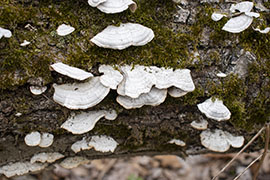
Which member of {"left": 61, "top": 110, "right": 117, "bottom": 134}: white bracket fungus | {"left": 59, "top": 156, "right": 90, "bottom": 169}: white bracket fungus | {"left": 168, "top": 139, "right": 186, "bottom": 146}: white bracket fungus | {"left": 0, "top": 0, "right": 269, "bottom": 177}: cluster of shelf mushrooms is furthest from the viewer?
{"left": 59, "top": 156, "right": 90, "bottom": 169}: white bracket fungus

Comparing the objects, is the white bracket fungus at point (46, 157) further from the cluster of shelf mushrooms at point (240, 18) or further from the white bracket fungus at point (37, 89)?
the cluster of shelf mushrooms at point (240, 18)

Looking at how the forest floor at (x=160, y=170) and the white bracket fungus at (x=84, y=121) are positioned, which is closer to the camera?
the white bracket fungus at (x=84, y=121)

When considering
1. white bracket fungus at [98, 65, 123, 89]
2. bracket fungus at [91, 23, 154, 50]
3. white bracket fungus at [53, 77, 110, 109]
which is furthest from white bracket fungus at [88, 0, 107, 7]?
white bracket fungus at [53, 77, 110, 109]

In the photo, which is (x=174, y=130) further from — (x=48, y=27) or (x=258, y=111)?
(x=48, y=27)

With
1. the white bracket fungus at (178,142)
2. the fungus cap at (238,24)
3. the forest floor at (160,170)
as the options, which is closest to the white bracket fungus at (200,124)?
the white bracket fungus at (178,142)

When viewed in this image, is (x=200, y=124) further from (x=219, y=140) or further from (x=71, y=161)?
(x=71, y=161)

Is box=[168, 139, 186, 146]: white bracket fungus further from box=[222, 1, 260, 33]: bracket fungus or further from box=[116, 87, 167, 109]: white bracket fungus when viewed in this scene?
box=[222, 1, 260, 33]: bracket fungus

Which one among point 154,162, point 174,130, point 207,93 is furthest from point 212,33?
point 154,162
